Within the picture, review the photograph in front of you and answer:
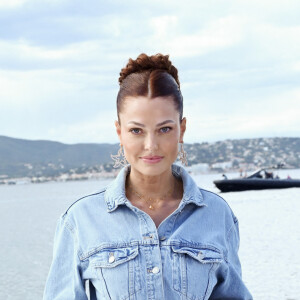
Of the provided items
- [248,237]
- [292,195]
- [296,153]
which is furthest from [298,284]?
[296,153]

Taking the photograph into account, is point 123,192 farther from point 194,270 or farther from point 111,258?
point 194,270

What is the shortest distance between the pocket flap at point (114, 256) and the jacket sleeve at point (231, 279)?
391 millimetres

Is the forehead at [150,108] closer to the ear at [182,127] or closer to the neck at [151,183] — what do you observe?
the ear at [182,127]

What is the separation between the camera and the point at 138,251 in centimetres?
242

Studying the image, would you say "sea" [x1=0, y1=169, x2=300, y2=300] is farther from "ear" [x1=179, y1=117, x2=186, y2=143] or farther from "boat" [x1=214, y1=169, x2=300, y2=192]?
"ear" [x1=179, y1=117, x2=186, y2=143]

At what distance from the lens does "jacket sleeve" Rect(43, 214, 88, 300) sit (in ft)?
8.09

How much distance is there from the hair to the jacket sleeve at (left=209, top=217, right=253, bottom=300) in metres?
0.54

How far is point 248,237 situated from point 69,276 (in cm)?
1762

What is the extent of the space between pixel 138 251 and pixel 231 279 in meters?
0.43

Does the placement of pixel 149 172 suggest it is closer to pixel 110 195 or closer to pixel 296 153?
pixel 110 195

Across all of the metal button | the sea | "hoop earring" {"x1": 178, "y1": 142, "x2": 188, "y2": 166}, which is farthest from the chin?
the sea

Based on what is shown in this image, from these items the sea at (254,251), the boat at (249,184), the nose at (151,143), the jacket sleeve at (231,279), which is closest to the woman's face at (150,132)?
the nose at (151,143)

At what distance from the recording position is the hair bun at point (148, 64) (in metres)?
2.49

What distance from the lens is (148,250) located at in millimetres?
2424
